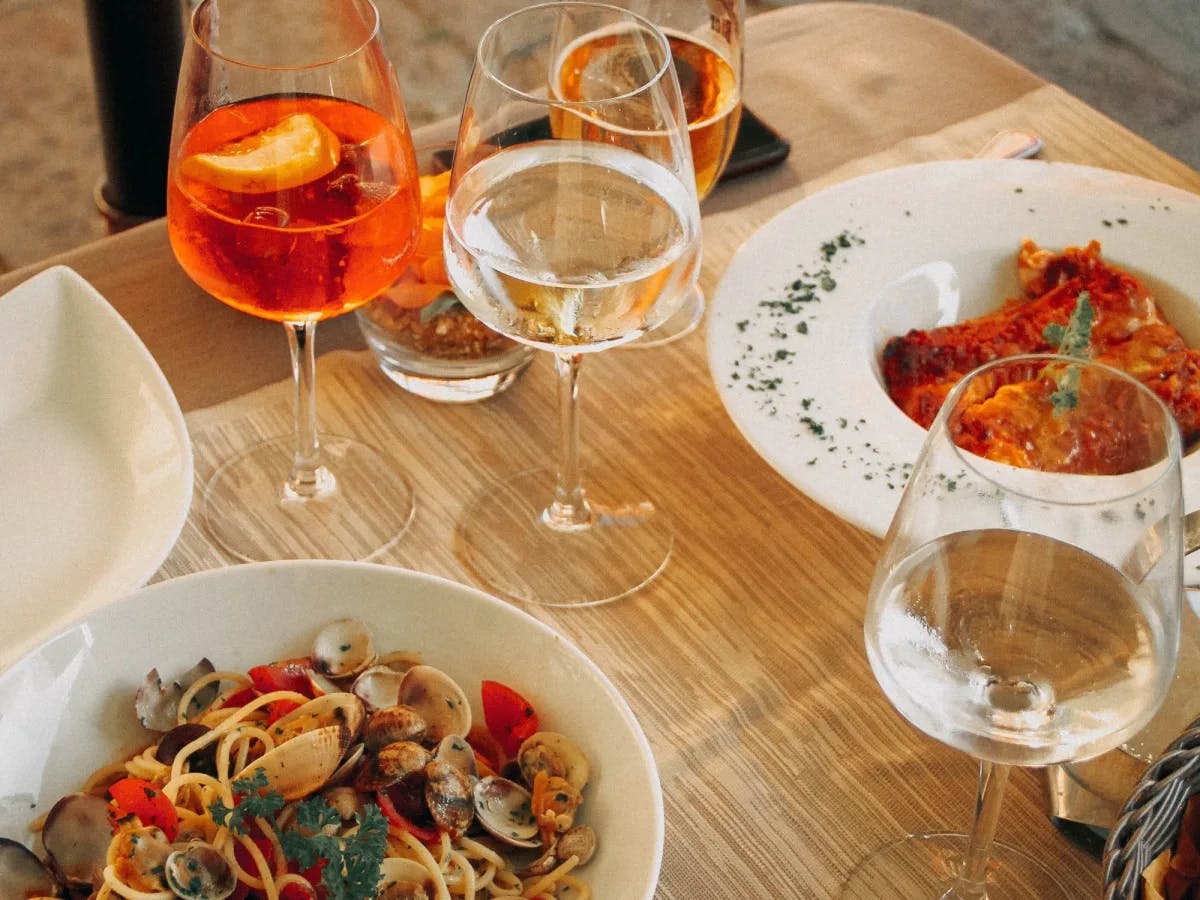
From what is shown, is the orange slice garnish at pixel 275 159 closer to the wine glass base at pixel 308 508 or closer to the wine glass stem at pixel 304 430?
the wine glass stem at pixel 304 430

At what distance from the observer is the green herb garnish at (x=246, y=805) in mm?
827

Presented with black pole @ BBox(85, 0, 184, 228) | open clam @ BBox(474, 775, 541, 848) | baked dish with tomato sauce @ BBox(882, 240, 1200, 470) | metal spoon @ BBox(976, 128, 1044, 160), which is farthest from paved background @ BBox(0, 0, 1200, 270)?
open clam @ BBox(474, 775, 541, 848)

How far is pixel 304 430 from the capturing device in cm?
123

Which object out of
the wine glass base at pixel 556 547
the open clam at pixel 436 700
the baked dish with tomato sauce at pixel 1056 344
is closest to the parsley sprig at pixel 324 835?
the open clam at pixel 436 700

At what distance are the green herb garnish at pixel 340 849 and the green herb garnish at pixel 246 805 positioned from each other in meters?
0.02

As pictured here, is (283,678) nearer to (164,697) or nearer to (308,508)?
(164,697)

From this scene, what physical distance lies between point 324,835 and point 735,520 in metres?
0.51

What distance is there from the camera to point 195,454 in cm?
127

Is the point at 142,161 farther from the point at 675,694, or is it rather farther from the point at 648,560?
the point at 675,694

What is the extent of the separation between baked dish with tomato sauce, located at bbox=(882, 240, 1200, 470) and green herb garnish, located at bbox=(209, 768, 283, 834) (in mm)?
662

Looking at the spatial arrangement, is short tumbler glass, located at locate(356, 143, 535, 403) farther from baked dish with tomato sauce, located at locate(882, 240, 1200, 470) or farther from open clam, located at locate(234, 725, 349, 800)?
open clam, located at locate(234, 725, 349, 800)

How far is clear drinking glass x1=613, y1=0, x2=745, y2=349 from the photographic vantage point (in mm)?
1350

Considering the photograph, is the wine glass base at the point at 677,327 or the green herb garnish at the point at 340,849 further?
the wine glass base at the point at 677,327

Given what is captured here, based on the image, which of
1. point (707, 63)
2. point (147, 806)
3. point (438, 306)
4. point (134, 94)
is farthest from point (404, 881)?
point (134, 94)
